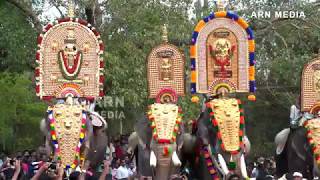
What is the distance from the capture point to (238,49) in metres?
15.6

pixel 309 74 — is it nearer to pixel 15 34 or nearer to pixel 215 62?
pixel 215 62

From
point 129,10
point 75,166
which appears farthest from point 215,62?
point 129,10

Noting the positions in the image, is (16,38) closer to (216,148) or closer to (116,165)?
(116,165)

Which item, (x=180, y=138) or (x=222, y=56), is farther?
(x=222, y=56)

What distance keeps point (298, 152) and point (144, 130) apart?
2452 millimetres

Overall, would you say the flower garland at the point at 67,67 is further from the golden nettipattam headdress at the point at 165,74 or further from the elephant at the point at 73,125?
the golden nettipattam headdress at the point at 165,74

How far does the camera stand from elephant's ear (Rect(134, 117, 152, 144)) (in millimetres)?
14875

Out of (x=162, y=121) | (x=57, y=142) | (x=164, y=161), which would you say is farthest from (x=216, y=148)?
(x=57, y=142)

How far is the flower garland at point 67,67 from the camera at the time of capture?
51.6 ft

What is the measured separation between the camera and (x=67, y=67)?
15.7 meters

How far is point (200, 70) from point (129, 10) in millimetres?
6456

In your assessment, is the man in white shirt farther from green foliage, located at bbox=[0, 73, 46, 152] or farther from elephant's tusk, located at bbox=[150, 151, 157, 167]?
green foliage, located at bbox=[0, 73, 46, 152]

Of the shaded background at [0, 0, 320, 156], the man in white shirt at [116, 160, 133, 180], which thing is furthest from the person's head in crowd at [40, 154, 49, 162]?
the shaded background at [0, 0, 320, 156]

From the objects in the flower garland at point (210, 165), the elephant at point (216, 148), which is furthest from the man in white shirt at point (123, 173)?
the flower garland at point (210, 165)
